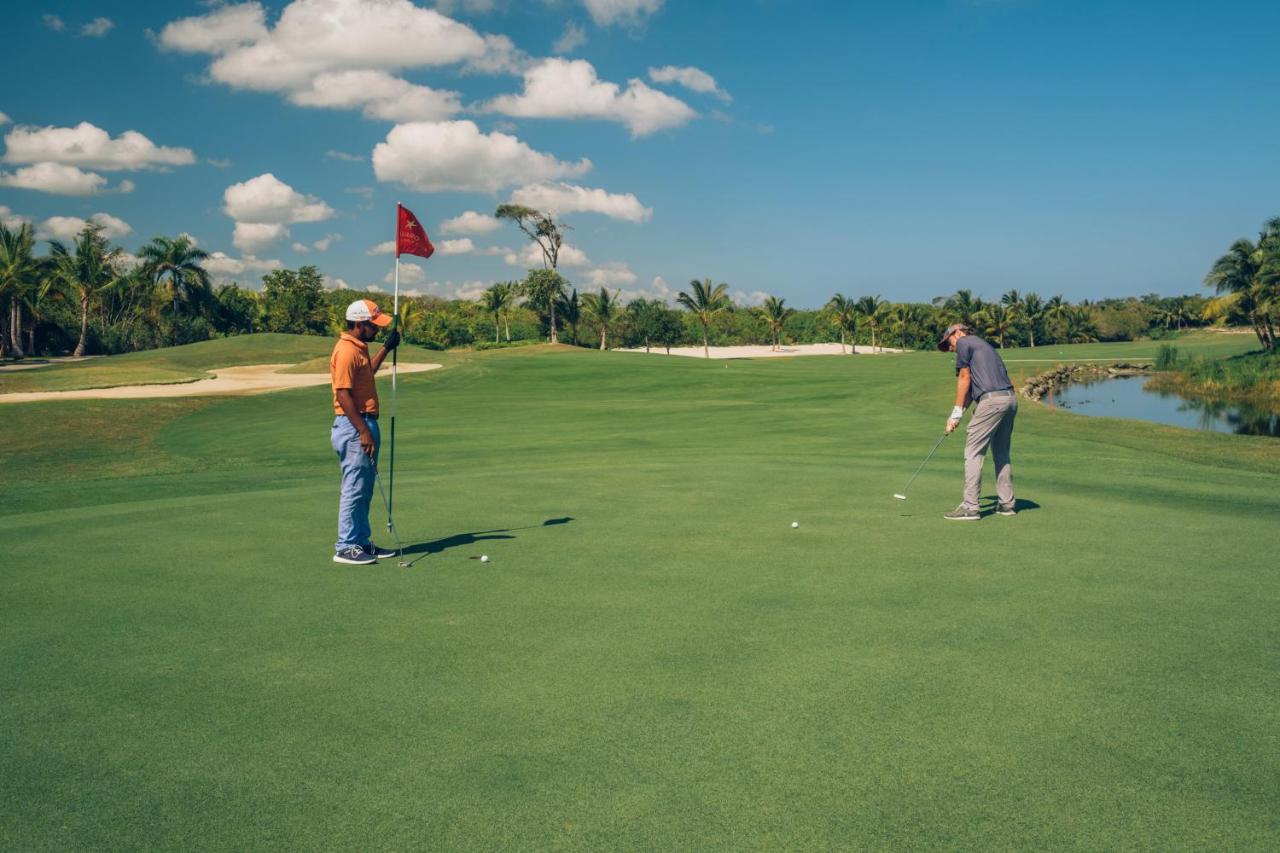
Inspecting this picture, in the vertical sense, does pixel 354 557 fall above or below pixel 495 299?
below

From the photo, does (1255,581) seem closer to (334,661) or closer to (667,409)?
(334,661)

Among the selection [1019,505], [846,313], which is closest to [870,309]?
[846,313]

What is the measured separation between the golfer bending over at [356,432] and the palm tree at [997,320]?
414 feet

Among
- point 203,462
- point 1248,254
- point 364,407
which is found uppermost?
point 1248,254

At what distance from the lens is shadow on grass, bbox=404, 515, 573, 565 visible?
32.1 ft

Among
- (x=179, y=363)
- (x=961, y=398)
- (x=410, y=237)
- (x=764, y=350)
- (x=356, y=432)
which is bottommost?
(x=356, y=432)

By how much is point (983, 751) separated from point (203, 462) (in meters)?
20.2

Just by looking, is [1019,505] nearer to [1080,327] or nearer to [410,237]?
[410,237]

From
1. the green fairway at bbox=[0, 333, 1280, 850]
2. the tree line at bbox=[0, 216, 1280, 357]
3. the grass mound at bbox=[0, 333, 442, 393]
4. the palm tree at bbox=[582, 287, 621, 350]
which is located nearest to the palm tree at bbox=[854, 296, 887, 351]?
the tree line at bbox=[0, 216, 1280, 357]

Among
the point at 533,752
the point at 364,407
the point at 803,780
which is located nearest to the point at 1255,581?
the point at 803,780

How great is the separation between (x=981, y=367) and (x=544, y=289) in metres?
94.5

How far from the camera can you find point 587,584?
811 cm

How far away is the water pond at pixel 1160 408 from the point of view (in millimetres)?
37406

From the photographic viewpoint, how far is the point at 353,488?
9258mm
